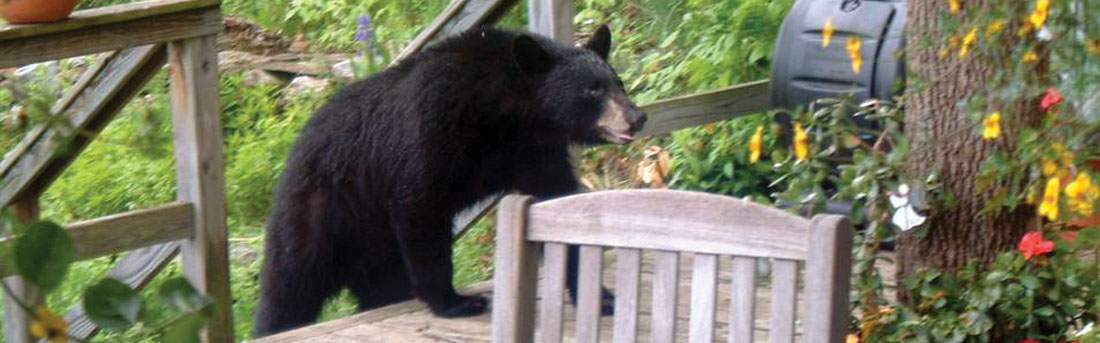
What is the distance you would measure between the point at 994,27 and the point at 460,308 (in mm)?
1774

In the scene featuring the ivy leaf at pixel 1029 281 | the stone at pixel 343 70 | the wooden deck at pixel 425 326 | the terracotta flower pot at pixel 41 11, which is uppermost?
the terracotta flower pot at pixel 41 11

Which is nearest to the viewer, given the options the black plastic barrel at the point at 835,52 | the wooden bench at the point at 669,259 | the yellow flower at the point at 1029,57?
the wooden bench at the point at 669,259

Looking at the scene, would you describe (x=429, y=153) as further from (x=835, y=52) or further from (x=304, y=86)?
(x=304, y=86)

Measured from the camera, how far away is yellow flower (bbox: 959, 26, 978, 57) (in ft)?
9.42

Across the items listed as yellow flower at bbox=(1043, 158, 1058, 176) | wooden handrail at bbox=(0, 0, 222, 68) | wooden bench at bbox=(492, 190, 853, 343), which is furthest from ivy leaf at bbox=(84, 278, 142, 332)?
wooden handrail at bbox=(0, 0, 222, 68)

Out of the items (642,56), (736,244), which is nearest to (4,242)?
(736,244)

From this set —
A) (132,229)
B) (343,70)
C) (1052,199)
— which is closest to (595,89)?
(132,229)

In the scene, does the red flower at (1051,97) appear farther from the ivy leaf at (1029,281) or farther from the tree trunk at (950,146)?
the ivy leaf at (1029,281)

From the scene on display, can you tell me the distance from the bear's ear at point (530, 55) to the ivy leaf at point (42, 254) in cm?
328

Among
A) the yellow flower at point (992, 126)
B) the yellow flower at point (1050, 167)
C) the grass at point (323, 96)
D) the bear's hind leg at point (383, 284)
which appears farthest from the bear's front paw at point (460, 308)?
the yellow flower at point (1050, 167)

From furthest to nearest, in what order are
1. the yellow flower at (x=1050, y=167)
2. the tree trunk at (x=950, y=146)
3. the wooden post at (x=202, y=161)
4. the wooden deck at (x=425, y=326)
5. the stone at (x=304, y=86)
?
the stone at (x=304, y=86)
the wooden deck at (x=425, y=326)
the wooden post at (x=202, y=161)
the tree trunk at (x=950, y=146)
the yellow flower at (x=1050, y=167)

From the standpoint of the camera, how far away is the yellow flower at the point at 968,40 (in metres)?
2.87

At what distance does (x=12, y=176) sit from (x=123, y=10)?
61 centimetres

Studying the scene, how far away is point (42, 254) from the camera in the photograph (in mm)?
607
